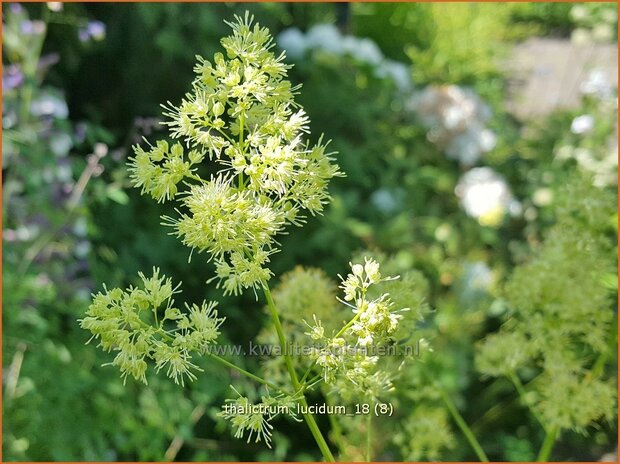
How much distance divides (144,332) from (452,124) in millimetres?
2384

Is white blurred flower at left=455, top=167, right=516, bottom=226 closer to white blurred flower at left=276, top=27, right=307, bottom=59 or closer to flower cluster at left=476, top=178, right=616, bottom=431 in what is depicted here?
white blurred flower at left=276, top=27, right=307, bottom=59

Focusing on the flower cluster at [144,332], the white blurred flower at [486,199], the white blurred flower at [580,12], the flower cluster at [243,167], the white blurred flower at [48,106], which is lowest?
the flower cluster at [144,332]

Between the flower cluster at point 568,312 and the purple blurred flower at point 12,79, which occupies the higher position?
the purple blurred flower at point 12,79

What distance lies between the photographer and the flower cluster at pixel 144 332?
646 millimetres

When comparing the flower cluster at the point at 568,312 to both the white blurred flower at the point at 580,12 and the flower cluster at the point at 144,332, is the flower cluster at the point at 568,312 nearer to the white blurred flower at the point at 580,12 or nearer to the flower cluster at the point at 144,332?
the flower cluster at the point at 144,332

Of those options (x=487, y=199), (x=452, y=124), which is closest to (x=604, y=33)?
(x=452, y=124)

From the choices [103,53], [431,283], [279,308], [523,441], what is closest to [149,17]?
[103,53]

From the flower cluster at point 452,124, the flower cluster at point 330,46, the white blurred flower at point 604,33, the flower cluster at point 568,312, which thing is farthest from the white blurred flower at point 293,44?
the white blurred flower at point 604,33

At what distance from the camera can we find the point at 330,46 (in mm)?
2621

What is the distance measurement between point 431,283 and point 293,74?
2.74 feet

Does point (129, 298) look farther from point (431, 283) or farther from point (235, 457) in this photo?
point (431, 283)

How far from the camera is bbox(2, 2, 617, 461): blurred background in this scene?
5.57 ft

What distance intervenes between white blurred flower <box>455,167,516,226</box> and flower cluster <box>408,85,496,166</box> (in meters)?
0.13

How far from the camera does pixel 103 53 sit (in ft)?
7.29
